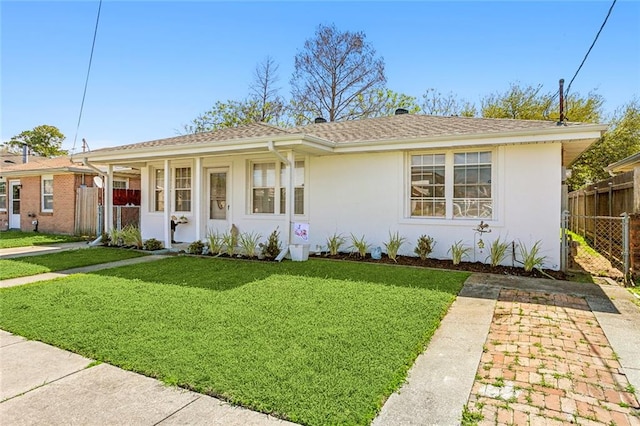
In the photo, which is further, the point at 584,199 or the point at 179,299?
the point at 584,199

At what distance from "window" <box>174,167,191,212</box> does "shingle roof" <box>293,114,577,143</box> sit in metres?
4.29

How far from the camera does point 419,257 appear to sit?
899cm

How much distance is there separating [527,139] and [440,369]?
6026 millimetres

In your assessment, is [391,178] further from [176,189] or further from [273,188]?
[176,189]

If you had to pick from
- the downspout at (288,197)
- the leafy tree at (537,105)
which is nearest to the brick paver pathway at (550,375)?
the downspout at (288,197)

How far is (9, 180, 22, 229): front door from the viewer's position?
18922mm

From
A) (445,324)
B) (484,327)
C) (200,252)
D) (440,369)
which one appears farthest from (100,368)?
(200,252)

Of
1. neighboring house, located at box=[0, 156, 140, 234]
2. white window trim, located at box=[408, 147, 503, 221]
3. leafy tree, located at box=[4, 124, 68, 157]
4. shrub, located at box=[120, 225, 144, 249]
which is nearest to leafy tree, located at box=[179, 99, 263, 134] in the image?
neighboring house, located at box=[0, 156, 140, 234]

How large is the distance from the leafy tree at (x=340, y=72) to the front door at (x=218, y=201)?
15790 mm

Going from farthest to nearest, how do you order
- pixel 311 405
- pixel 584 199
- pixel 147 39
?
1. pixel 584 199
2. pixel 147 39
3. pixel 311 405

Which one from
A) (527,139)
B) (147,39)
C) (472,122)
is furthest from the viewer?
(147,39)

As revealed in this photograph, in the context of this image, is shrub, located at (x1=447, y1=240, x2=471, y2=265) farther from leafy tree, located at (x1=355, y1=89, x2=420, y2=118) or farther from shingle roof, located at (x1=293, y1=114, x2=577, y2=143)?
leafy tree, located at (x1=355, y1=89, x2=420, y2=118)

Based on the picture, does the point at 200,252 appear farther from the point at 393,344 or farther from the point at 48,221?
the point at 48,221

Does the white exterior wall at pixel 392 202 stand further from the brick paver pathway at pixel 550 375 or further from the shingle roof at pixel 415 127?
the brick paver pathway at pixel 550 375
